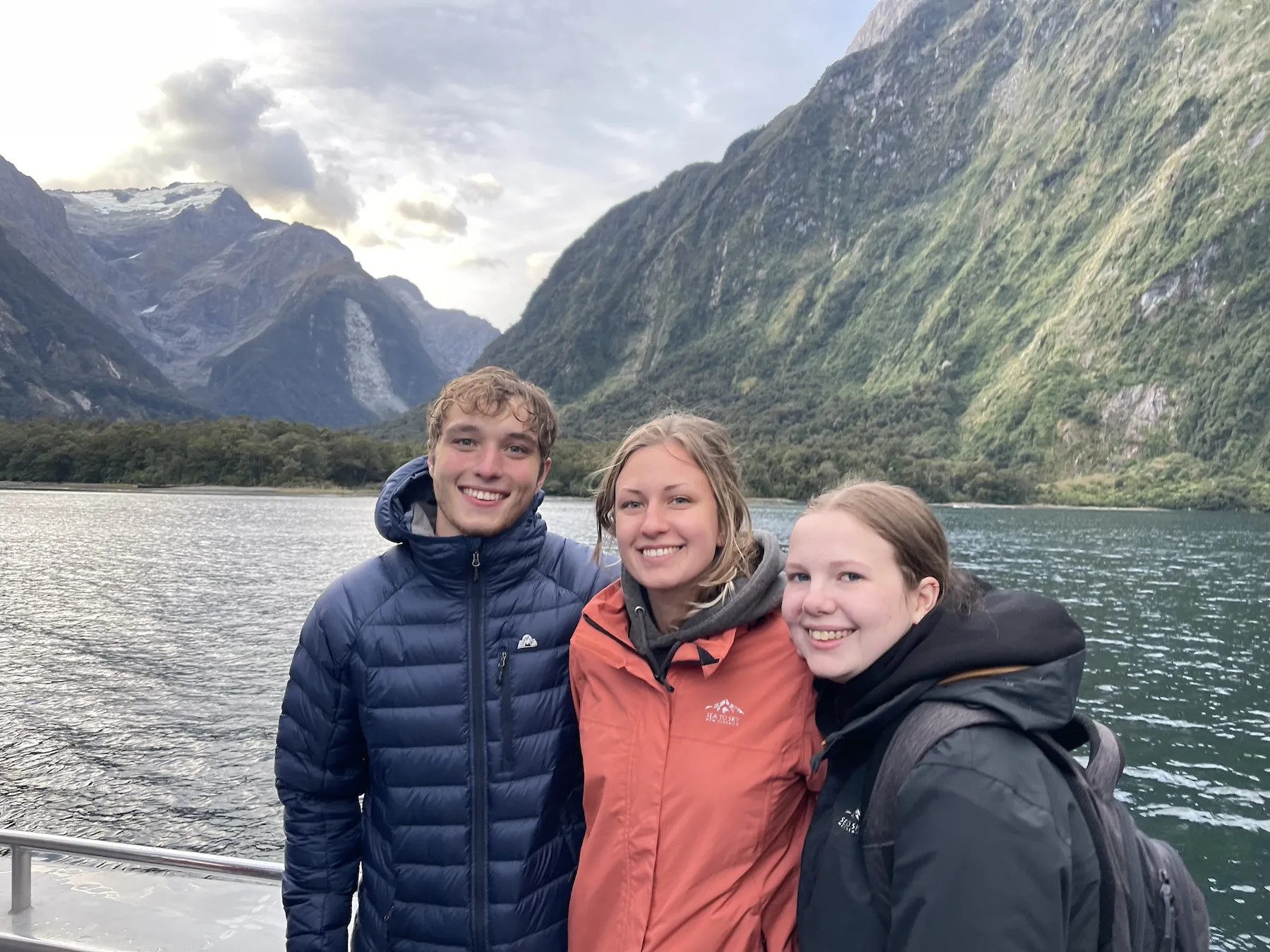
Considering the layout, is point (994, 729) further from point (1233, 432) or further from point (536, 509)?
point (1233, 432)

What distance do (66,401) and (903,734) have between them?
766ft

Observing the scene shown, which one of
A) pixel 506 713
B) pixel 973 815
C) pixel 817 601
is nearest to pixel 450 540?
pixel 506 713

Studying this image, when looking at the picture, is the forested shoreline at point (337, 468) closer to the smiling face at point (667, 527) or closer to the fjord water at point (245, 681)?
the fjord water at point (245, 681)

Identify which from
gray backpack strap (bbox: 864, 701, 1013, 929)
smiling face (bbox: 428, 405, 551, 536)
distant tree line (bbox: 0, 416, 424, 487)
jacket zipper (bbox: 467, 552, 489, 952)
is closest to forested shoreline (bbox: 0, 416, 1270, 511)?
distant tree line (bbox: 0, 416, 424, 487)

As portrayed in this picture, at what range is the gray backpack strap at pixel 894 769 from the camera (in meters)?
1.64

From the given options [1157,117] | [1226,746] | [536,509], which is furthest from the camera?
[1157,117]

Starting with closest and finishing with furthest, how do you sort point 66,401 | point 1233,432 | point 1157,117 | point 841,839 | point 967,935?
point 967,935, point 841,839, point 1233,432, point 1157,117, point 66,401

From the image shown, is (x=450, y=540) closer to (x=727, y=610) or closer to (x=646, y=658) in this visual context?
(x=646, y=658)

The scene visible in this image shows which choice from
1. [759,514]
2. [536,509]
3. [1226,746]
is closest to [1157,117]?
[759,514]

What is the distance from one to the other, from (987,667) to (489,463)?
1.54 metres

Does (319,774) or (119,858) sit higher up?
(319,774)

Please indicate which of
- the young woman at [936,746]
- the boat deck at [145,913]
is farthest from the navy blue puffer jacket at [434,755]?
the boat deck at [145,913]

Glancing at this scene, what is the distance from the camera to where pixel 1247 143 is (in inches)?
5886

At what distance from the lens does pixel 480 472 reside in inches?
103
